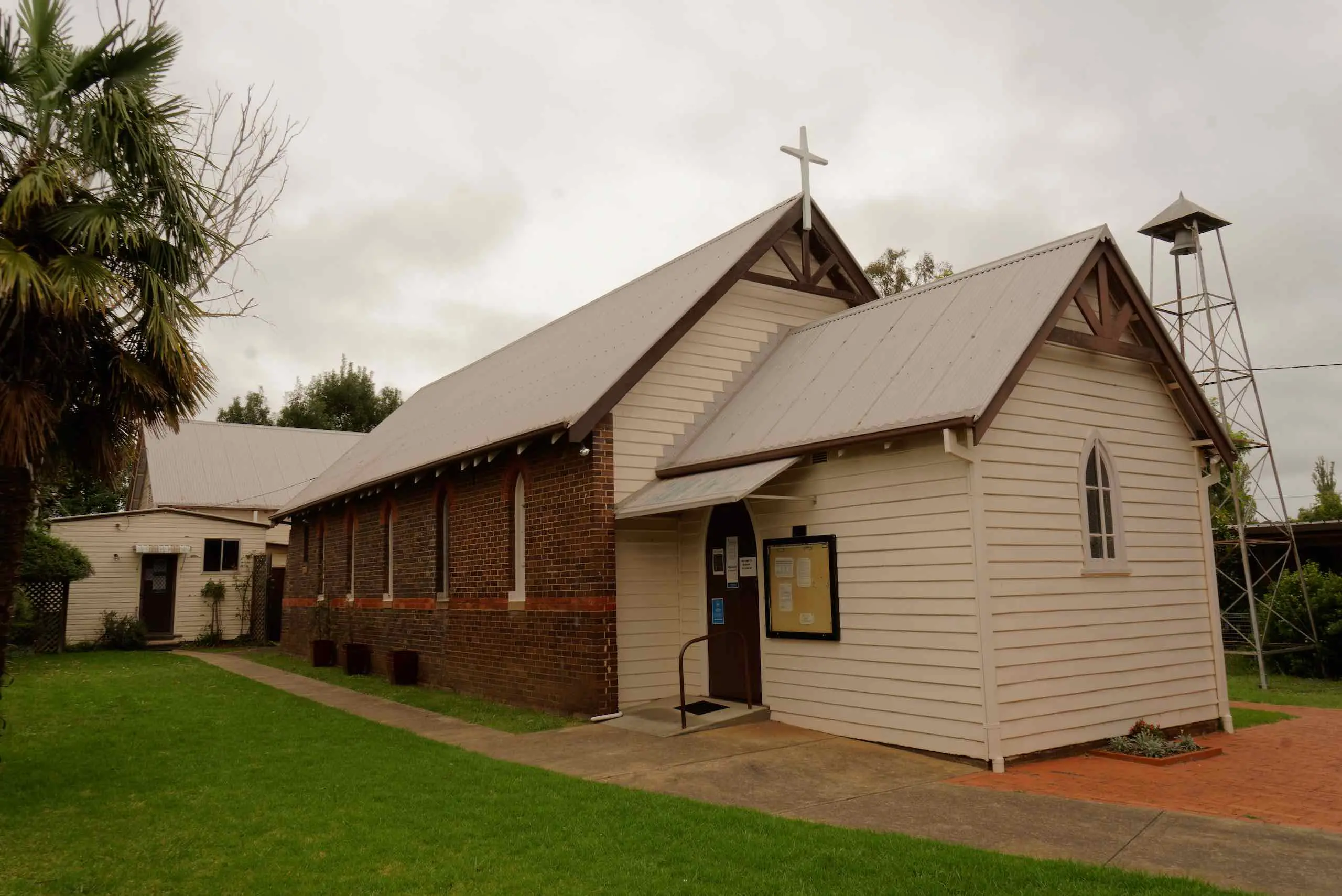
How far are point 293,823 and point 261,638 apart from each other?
76.0ft

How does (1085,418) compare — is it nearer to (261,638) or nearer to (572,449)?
(572,449)

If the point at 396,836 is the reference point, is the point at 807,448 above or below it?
above

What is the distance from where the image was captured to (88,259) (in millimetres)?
8766

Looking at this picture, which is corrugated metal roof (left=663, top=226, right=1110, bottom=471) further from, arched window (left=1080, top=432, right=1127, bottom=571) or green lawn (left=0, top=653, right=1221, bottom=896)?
green lawn (left=0, top=653, right=1221, bottom=896)

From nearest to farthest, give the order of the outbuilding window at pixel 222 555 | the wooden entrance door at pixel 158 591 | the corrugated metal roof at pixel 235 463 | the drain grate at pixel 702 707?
the drain grate at pixel 702 707 < the wooden entrance door at pixel 158 591 < the outbuilding window at pixel 222 555 < the corrugated metal roof at pixel 235 463

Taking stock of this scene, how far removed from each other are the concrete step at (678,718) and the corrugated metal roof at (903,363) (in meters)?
2.98

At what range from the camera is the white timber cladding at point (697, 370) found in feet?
42.0

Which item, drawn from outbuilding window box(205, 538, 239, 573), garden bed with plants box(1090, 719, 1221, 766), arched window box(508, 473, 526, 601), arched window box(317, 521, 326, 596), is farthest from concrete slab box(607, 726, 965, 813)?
outbuilding window box(205, 538, 239, 573)

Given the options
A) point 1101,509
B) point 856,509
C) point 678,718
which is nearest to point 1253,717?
point 1101,509

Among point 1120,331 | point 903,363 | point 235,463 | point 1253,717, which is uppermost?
point 235,463

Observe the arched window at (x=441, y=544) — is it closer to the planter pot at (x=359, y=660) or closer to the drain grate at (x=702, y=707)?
the planter pot at (x=359, y=660)

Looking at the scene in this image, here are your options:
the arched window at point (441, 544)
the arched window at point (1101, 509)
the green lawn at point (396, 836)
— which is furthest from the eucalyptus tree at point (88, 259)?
the arched window at point (1101, 509)

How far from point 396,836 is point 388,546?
12.3m

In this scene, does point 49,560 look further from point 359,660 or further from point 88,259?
point 88,259
